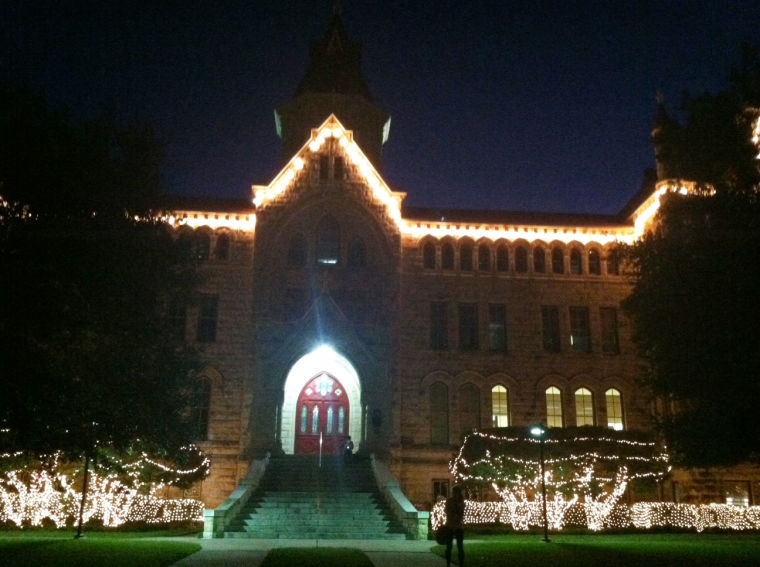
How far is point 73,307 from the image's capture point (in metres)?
18.0

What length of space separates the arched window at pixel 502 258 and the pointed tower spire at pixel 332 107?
8534mm

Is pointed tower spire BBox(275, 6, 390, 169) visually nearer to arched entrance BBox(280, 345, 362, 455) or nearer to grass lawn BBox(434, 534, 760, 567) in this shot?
arched entrance BBox(280, 345, 362, 455)

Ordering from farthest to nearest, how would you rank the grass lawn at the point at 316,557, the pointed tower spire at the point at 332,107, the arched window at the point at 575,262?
the pointed tower spire at the point at 332,107
the arched window at the point at 575,262
the grass lawn at the point at 316,557

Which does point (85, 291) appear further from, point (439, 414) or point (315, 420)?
point (439, 414)

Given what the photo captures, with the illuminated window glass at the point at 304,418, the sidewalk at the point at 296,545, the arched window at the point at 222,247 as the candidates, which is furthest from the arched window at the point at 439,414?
the arched window at the point at 222,247

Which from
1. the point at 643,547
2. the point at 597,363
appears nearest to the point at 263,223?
the point at 597,363

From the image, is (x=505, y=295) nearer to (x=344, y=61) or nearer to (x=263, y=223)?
(x=263, y=223)

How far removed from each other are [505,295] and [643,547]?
641 inches

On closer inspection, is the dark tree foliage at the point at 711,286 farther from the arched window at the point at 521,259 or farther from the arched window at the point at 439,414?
the arched window at the point at 521,259

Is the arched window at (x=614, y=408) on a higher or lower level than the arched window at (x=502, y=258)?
lower

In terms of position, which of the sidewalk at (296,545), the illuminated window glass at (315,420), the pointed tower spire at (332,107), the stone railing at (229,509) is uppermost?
the pointed tower spire at (332,107)

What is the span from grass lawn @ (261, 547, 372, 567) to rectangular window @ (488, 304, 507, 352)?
54.8 feet

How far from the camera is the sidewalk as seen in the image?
15.3 meters

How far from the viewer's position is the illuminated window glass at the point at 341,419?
1264 inches
